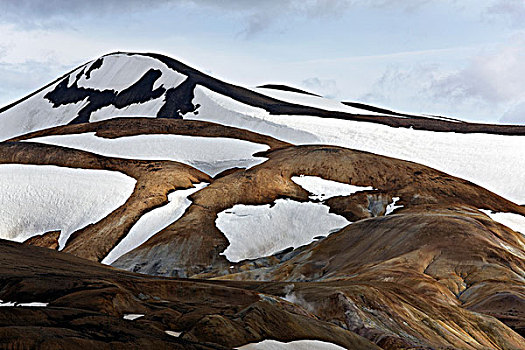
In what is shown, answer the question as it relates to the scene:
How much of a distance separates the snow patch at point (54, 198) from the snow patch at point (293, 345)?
147 ft

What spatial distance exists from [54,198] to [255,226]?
2002 cm

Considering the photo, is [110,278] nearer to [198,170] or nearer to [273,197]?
[273,197]

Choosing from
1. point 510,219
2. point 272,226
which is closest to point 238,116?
point 272,226

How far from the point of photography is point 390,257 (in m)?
45.9

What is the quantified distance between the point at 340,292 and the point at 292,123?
2551 inches

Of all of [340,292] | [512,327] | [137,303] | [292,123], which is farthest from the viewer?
[292,123]

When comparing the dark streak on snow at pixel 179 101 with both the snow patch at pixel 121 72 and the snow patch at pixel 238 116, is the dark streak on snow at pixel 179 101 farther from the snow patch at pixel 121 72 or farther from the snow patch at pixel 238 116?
the snow patch at pixel 121 72

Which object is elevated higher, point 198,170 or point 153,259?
point 198,170

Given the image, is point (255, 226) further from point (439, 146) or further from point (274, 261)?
point (439, 146)

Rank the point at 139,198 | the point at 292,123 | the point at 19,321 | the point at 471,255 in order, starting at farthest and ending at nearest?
the point at 292,123
the point at 139,198
the point at 471,255
the point at 19,321

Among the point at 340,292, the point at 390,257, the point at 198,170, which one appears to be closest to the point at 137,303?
the point at 340,292

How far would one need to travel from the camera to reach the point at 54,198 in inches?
2557

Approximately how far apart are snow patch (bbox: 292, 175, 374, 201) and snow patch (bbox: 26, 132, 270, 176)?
24.3 ft

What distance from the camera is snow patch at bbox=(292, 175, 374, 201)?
217 feet
